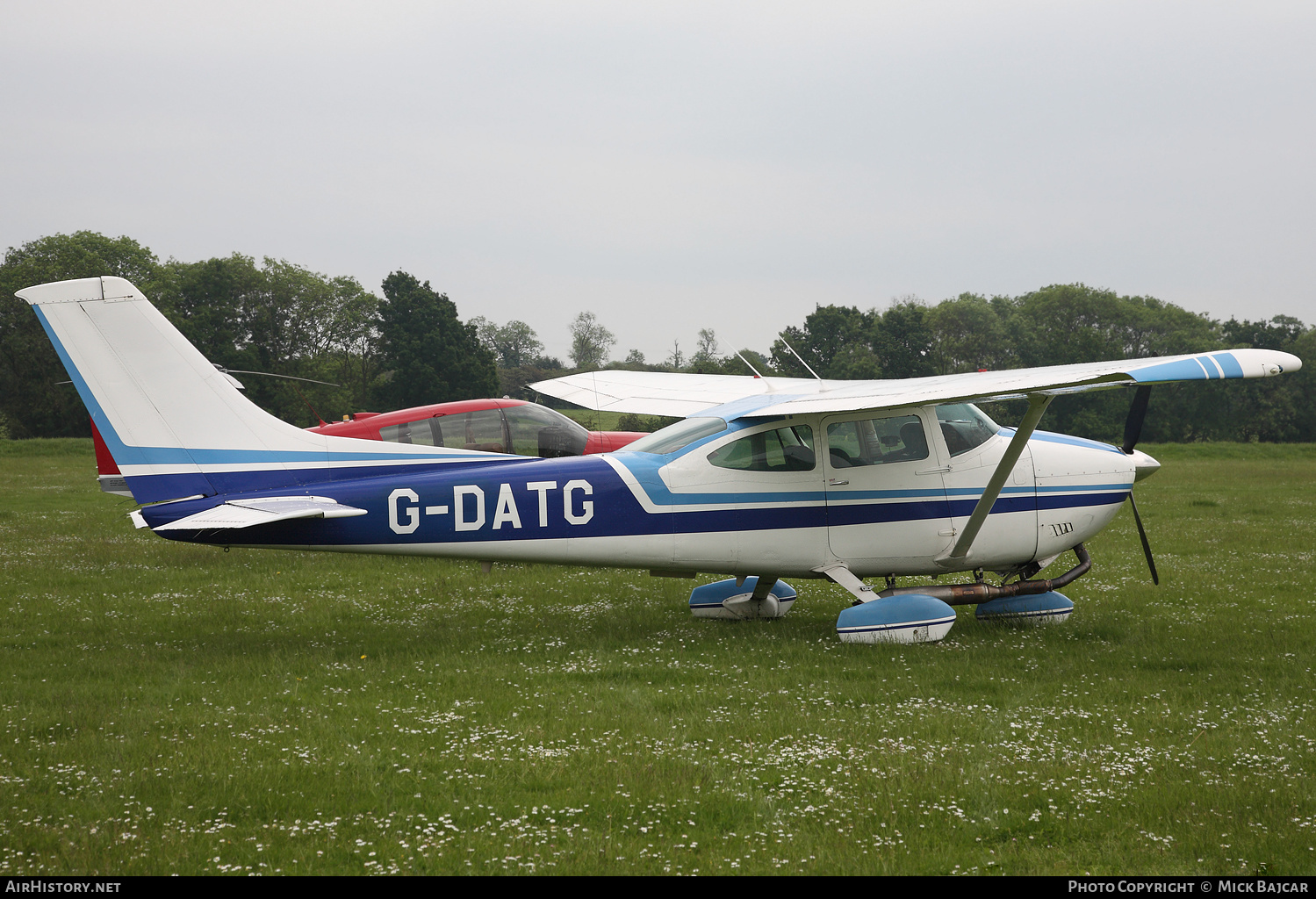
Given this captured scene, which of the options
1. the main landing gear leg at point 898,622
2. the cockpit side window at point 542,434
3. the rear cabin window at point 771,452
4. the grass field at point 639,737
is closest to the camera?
the grass field at point 639,737

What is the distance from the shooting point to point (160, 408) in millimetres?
7746

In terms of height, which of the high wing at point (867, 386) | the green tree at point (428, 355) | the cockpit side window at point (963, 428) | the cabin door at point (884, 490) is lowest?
the cabin door at point (884, 490)

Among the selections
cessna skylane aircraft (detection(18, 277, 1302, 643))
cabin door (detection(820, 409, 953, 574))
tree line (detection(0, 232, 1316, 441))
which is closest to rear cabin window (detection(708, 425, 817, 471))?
cessna skylane aircraft (detection(18, 277, 1302, 643))

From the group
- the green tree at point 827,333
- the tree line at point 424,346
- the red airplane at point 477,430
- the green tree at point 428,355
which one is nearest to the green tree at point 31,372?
the tree line at point 424,346

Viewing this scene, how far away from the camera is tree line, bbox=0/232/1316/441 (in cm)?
5419

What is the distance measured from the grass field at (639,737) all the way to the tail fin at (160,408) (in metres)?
1.56

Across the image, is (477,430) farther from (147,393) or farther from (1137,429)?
(1137,429)

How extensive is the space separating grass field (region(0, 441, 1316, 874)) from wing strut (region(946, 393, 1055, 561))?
36.6 inches

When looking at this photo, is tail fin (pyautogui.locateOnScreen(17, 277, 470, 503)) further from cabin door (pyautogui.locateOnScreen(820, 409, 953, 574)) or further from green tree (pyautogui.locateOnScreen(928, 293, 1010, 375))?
green tree (pyautogui.locateOnScreen(928, 293, 1010, 375))

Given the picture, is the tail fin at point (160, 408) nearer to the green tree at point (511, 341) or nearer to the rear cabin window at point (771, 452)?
the rear cabin window at point (771, 452)

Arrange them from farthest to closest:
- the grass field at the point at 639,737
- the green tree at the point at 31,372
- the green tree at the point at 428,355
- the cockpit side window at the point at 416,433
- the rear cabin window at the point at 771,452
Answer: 1. the green tree at the point at 31,372
2. the green tree at the point at 428,355
3. the cockpit side window at the point at 416,433
4. the rear cabin window at the point at 771,452
5. the grass field at the point at 639,737

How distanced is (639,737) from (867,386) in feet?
16.1

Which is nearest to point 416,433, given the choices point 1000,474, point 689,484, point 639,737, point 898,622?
point 689,484

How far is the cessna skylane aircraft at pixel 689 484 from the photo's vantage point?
7.64 m
